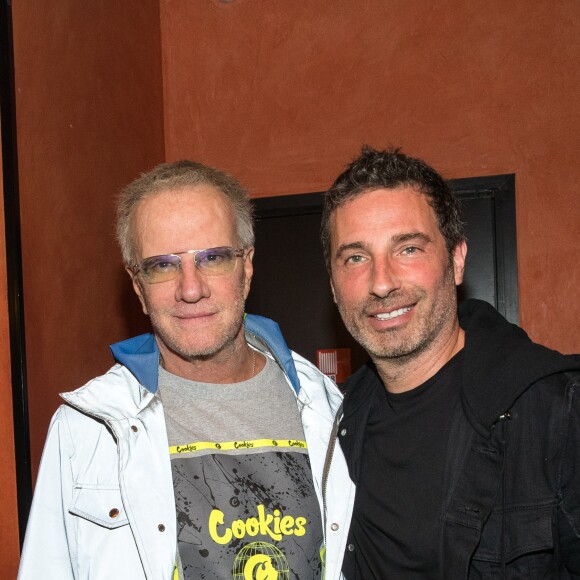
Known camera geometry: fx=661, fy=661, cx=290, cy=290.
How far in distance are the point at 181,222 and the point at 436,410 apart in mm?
868

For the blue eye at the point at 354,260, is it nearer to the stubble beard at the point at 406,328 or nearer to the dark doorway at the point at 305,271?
the stubble beard at the point at 406,328

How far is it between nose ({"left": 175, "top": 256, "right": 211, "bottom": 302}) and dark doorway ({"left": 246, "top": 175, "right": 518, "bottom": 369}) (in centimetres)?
218

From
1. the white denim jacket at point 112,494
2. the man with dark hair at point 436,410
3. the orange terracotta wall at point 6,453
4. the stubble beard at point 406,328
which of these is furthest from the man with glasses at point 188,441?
the orange terracotta wall at point 6,453

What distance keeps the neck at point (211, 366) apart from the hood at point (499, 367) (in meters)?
0.65

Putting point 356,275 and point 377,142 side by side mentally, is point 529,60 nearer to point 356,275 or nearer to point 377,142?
Answer: point 377,142

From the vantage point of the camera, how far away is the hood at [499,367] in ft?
5.06

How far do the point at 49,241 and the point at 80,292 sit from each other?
341 millimetres

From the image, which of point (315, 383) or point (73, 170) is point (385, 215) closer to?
point (315, 383)

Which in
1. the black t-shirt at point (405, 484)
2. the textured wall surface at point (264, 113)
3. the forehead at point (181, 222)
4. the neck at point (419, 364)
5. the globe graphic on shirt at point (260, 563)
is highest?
the textured wall surface at point (264, 113)

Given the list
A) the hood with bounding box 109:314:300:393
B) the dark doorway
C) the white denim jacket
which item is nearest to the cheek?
the hood with bounding box 109:314:300:393

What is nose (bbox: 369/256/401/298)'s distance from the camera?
5.87 ft

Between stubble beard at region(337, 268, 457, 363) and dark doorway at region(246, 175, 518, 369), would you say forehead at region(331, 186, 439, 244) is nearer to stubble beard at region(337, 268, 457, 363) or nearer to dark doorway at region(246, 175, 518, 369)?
stubble beard at region(337, 268, 457, 363)

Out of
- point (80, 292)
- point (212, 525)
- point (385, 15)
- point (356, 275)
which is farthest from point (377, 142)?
point (212, 525)

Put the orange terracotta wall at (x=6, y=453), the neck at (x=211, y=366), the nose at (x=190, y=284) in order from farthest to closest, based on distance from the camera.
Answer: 1. the orange terracotta wall at (x=6, y=453)
2. the neck at (x=211, y=366)
3. the nose at (x=190, y=284)
